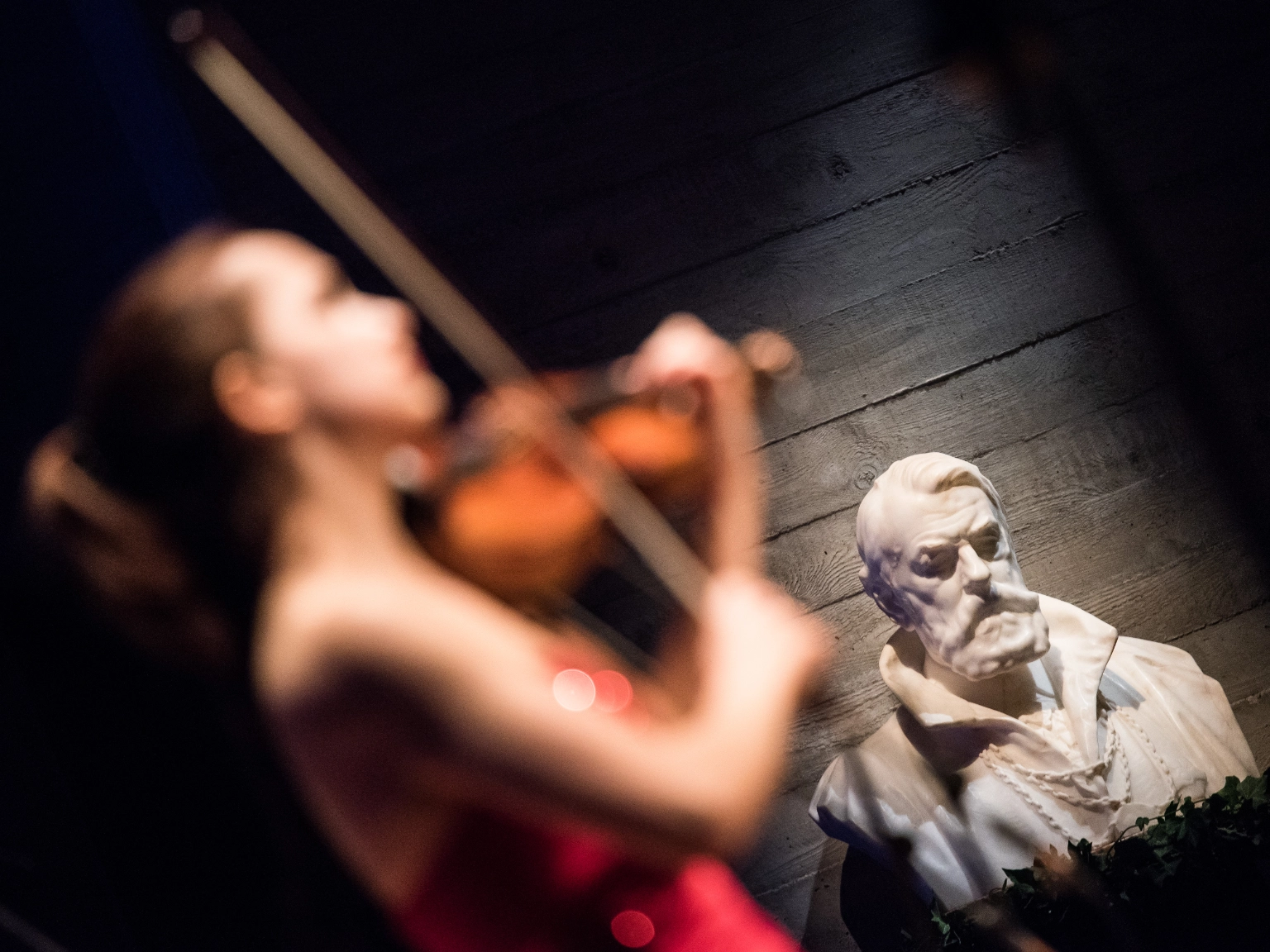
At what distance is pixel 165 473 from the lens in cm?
78

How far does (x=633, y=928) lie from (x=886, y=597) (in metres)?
0.93

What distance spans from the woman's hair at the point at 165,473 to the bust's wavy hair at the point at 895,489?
1.10m

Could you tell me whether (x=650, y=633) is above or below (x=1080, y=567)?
above

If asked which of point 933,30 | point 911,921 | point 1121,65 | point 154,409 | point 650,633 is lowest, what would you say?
point 911,921

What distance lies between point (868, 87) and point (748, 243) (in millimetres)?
470

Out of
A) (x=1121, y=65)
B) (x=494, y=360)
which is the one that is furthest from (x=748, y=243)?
(x=1121, y=65)

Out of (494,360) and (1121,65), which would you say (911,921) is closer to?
(494,360)

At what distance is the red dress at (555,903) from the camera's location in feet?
2.63

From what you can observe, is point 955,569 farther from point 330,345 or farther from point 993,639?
point 330,345

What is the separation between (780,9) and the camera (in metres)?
2.12

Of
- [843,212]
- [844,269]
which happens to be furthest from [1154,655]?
[843,212]

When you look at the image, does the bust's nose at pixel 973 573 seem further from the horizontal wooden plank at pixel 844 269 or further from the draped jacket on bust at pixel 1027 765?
the horizontal wooden plank at pixel 844 269

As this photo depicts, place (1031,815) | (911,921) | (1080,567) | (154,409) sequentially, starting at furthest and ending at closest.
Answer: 1. (1080,567)
2. (911,921)
3. (1031,815)
4. (154,409)

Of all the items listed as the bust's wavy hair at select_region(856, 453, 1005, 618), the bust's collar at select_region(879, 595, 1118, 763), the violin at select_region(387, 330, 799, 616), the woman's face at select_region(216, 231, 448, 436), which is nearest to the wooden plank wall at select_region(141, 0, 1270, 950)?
the bust's collar at select_region(879, 595, 1118, 763)
